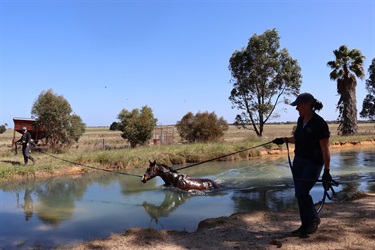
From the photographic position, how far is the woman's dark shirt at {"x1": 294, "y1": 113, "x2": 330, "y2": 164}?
5039 millimetres

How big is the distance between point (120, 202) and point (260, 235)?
5.51 m

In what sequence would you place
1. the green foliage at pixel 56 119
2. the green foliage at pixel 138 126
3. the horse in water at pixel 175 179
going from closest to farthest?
the horse in water at pixel 175 179 → the green foliage at pixel 56 119 → the green foliage at pixel 138 126

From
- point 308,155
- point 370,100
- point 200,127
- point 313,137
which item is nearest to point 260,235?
point 308,155

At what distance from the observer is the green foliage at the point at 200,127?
2850 centimetres

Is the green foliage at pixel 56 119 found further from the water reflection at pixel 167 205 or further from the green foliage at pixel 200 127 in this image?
the water reflection at pixel 167 205

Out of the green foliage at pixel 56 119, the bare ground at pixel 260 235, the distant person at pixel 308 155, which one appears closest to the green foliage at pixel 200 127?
the green foliage at pixel 56 119

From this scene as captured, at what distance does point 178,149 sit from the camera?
2039cm

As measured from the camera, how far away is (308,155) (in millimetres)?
5215

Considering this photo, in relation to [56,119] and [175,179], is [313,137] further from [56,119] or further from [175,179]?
[56,119]

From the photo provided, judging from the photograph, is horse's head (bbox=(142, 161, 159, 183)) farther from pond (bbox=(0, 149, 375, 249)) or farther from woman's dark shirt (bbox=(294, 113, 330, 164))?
woman's dark shirt (bbox=(294, 113, 330, 164))

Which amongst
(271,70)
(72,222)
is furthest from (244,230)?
(271,70)

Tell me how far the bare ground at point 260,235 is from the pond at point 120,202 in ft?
3.60

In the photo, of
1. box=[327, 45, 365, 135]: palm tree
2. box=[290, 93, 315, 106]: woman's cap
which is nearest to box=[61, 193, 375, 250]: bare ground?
box=[290, 93, 315, 106]: woman's cap

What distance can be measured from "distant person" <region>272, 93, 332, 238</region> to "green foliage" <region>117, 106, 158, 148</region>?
2064 cm
